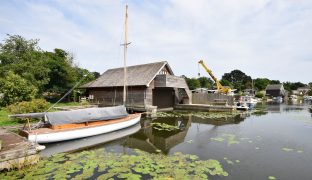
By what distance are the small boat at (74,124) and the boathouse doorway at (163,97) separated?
14.1 m

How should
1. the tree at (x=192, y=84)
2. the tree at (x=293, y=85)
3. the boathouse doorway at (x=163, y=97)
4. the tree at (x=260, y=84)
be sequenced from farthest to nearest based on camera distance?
the tree at (x=293, y=85) → the tree at (x=260, y=84) → the tree at (x=192, y=84) → the boathouse doorway at (x=163, y=97)

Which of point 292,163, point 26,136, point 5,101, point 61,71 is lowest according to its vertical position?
point 292,163

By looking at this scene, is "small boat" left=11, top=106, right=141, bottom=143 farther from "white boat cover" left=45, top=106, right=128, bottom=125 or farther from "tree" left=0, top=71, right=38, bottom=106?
"tree" left=0, top=71, right=38, bottom=106

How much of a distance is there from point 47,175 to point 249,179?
7.15m

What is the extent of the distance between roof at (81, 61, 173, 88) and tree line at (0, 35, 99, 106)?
14.5ft

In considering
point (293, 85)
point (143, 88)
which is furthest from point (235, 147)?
point (293, 85)

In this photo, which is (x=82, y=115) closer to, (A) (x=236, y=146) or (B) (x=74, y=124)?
(B) (x=74, y=124)

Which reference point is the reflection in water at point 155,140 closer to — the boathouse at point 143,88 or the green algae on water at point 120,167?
the green algae on water at point 120,167

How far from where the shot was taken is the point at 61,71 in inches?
1190

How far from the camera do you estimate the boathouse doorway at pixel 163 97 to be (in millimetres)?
29359

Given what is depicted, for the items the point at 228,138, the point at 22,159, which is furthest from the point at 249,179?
the point at 22,159

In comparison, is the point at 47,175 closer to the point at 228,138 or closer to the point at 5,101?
the point at 228,138

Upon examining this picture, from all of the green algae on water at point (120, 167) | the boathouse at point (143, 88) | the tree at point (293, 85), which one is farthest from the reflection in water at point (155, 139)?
the tree at point (293, 85)

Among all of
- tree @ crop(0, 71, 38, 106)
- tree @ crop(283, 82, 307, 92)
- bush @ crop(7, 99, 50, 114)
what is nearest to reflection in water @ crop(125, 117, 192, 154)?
bush @ crop(7, 99, 50, 114)
